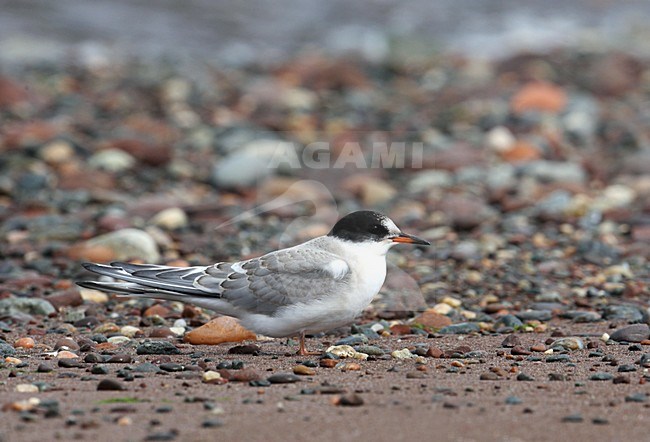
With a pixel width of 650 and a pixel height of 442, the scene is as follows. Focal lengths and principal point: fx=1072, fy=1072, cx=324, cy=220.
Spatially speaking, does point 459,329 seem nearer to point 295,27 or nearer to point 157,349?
point 157,349

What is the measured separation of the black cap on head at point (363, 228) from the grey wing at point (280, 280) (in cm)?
18

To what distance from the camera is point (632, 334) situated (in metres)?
5.82

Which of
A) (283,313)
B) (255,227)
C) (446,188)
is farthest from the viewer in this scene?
(446,188)

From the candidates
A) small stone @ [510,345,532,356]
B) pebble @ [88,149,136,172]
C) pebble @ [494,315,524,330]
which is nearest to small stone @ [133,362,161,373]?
small stone @ [510,345,532,356]

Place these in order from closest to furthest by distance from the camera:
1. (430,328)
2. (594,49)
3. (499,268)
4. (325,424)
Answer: (325,424), (430,328), (499,268), (594,49)

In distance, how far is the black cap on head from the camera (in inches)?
232

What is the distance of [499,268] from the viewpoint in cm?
816

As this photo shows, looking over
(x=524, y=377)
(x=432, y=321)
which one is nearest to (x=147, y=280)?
(x=432, y=321)

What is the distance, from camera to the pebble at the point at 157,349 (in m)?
5.58

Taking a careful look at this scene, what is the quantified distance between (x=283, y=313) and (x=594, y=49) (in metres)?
15.2

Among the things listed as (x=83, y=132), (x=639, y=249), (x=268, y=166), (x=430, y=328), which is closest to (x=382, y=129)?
(x=268, y=166)

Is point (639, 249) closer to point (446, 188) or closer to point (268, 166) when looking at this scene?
point (446, 188)

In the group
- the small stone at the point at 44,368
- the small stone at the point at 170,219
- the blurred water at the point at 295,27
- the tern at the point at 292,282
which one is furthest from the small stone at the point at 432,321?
the blurred water at the point at 295,27

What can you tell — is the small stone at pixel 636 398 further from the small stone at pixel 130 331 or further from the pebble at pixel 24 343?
the pebble at pixel 24 343
